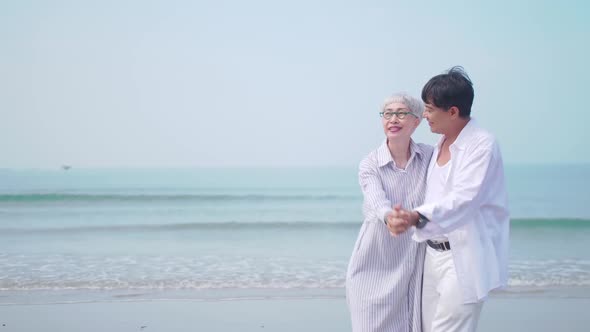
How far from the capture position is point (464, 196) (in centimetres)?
226

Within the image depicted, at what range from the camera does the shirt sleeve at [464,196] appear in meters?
2.26

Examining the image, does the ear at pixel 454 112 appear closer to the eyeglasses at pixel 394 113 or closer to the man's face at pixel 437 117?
the man's face at pixel 437 117

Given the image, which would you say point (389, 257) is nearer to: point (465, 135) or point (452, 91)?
point (465, 135)

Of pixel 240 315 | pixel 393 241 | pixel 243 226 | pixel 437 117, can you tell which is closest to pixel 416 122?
pixel 437 117

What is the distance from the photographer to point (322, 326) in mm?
4898

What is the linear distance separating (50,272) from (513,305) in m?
5.15

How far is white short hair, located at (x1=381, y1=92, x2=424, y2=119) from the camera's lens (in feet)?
8.97

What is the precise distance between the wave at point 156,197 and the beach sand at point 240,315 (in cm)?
1344

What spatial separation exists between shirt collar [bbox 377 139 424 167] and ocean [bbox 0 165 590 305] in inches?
135

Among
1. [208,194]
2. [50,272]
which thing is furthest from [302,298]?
[208,194]

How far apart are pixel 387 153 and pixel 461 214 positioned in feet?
1.87

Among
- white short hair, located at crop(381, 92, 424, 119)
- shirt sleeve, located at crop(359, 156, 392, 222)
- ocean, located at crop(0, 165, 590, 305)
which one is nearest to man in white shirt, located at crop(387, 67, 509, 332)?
shirt sleeve, located at crop(359, 156, 392, 222)

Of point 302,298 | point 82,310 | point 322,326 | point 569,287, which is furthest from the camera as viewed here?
point 569,287

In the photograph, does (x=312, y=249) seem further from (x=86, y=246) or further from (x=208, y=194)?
(x=208, y=194)
